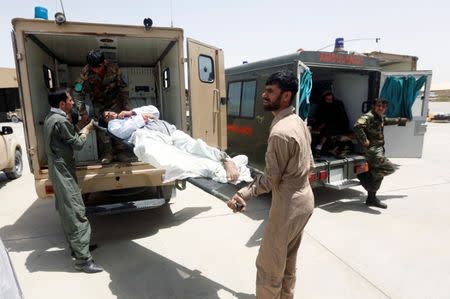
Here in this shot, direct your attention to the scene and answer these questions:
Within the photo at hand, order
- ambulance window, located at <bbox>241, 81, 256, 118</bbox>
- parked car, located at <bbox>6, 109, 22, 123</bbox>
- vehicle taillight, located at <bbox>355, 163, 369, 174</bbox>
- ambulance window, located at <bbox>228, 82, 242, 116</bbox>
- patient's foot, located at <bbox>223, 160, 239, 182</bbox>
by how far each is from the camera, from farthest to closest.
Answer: parked car, located at <bbox>6, 109, 22, 123</bbox>
ambulance window, located at <bbox>228, 82, 242, 116</bbox>
ambulance window, located at <bbox>241, 81, 256, 118</bbox>
vehicle taillight, located at <bbox>355, 163, 369, 174</bbox>
patient's foot, located at <bbox>223, 160, 239, 182</bbox>

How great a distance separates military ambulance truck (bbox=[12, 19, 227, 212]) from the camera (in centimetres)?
361

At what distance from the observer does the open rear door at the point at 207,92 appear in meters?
4.27

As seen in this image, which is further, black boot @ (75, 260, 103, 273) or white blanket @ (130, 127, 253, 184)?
black boot @ (75, 260, 103, 273)

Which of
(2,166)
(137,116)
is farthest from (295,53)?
(2,166)

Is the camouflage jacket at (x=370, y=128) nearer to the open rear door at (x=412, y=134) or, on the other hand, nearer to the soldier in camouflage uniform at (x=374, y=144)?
the soldier in camouflage uniform at (x=374, y=144)

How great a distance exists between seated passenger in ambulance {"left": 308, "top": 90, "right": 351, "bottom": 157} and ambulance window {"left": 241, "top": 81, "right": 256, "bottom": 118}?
59.2 inches

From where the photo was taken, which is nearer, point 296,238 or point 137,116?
point 296,238

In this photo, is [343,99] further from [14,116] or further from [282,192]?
[14,116]

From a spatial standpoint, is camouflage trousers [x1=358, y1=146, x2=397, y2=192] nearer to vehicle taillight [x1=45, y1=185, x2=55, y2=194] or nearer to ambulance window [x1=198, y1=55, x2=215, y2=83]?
ambulance window [x1=198, y1=55, x2=215, y2=83]

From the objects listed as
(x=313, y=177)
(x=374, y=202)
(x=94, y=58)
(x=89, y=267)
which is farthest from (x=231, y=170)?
(x=374, y=202)

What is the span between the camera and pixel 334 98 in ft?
21.5

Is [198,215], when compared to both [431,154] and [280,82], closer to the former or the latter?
[280,82]

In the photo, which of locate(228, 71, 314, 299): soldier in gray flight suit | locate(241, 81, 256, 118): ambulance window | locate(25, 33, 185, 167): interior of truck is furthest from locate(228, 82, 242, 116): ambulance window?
locate(228, 71, 314, 299): soldier in gray flight suit

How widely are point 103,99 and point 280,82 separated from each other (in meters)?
3.60
